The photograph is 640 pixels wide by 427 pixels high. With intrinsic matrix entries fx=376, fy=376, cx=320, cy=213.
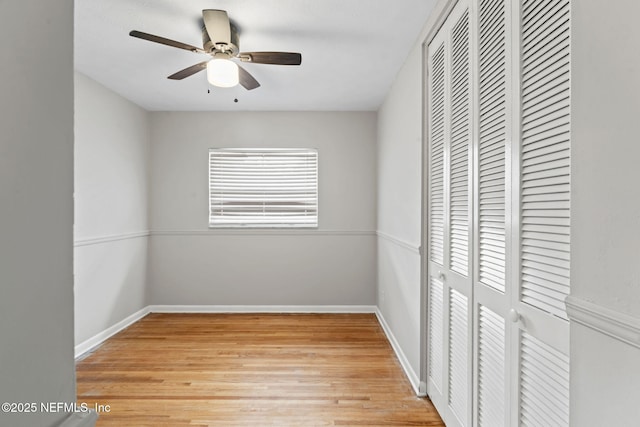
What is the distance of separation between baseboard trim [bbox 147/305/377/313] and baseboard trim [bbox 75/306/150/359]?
0.80 feet

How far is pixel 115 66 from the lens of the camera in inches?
125

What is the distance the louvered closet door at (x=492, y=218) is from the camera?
1478mm

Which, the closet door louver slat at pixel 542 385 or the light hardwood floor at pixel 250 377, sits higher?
the closet door louver slat at pixel 542 385

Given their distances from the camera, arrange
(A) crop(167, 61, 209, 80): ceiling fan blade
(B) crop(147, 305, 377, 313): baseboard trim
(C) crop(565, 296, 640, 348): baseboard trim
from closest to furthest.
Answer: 1. (C) crop(565, 296, 640, 348): baseboard trim
2. (A) crop(167, 61, 209, 80): ceiling fan blade
3. (B) crop(147, 305, 377, 313): baseboard trim

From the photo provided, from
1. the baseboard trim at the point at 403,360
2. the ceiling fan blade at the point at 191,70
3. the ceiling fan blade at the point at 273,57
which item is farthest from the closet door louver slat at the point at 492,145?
the ceiling fan blade at the point at 191,70

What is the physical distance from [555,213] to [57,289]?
132cm

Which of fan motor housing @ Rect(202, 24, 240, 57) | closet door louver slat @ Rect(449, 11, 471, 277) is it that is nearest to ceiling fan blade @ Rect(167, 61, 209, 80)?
fan motor housing @ Rect(202, 24, 240, 57)

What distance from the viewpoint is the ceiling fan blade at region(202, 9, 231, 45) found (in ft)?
7.37

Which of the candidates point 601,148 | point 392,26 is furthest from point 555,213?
point 392,26

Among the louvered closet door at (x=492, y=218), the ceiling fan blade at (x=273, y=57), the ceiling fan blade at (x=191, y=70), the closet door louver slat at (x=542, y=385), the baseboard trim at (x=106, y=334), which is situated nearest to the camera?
the closet door louver slat at (x=542, y=385)

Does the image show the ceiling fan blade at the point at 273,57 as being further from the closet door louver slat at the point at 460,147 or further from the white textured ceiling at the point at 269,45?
the closet door louver slat at the point at 460,147

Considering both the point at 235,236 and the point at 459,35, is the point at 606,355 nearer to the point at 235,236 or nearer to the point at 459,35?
the point at 459,35

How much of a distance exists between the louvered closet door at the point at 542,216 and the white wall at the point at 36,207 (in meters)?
1.28

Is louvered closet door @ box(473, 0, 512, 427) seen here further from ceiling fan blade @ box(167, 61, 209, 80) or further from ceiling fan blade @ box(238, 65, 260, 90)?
ceiling fan blade @ box(167, 61, 209, 80)
